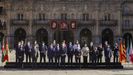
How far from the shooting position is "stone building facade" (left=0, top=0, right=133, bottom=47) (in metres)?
107

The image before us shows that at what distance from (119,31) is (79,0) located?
10091mm

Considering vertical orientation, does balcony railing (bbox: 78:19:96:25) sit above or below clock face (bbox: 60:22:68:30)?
above

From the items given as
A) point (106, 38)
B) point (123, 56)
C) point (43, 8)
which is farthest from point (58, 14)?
point (123, 56)

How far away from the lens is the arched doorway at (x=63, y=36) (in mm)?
107463

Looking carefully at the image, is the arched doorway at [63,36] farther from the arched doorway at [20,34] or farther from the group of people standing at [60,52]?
the group of people standing at [60,52]

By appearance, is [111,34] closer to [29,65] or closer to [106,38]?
[106,38]

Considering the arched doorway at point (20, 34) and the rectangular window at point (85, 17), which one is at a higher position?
the rectangular window at point (85, 17)

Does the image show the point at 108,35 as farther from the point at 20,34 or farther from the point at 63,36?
the point at 20,34

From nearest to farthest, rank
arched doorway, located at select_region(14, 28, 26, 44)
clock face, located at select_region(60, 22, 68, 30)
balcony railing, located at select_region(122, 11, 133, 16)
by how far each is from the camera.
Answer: clock face, located at select_region(60, 22, 68, 30)
arched doorway, located at select_region(14, 28, 26, 44)
balcony railing, located at select_region(122, 11, 133, 16)

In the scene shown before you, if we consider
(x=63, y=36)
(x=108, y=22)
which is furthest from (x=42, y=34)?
(x=108, y=22)

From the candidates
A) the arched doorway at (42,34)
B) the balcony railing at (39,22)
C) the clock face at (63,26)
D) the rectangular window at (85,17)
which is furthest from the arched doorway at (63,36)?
the rectangular window at (85,17)

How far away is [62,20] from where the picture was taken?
107188mm
